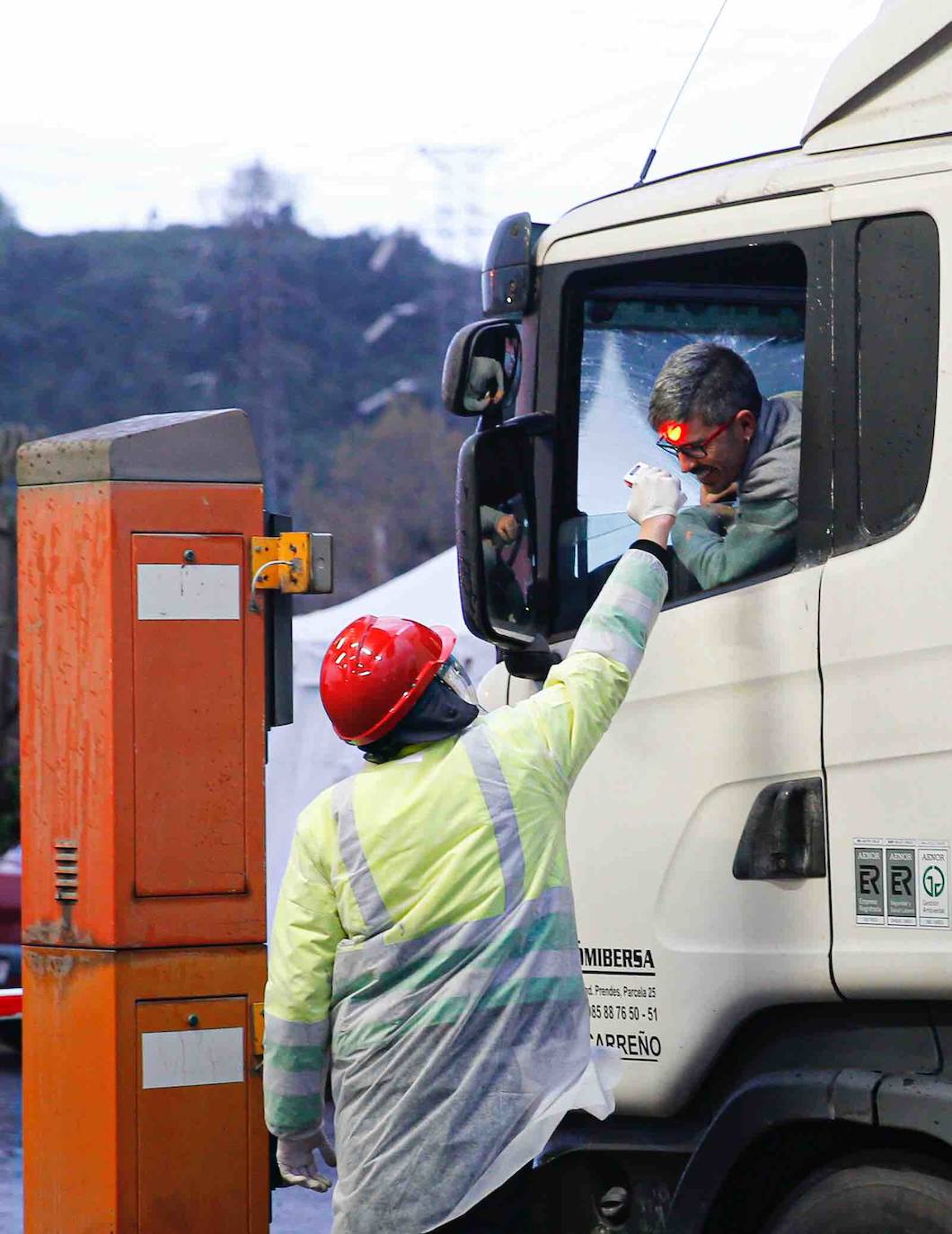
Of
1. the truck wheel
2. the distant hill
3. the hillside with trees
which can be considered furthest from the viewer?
the distant hill

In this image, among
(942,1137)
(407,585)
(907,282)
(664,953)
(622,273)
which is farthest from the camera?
(407,585)

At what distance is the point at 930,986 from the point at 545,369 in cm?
141

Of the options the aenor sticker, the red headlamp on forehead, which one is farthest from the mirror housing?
the aenor sticker

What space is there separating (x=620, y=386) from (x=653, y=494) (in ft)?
1.13

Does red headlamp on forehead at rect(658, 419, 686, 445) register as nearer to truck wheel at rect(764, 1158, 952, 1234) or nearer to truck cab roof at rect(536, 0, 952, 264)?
truck cab roof at rect(536, 0, 952, 264)

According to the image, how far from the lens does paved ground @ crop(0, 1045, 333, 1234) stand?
612cm

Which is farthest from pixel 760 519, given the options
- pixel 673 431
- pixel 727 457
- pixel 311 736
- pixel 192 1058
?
pixel 311 736

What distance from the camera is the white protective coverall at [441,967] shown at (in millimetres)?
3020

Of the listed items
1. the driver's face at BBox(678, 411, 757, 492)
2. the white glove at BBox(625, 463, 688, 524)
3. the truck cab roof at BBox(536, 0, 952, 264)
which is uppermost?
the truck cab roof at BBox(536, 0, 952, 264)

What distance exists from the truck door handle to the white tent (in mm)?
6686

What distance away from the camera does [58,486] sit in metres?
4.09

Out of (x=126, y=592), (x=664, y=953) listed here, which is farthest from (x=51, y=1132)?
(x=664, y=953)

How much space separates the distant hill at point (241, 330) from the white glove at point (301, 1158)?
233ft

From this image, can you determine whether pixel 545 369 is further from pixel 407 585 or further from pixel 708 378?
pixel 407 585
